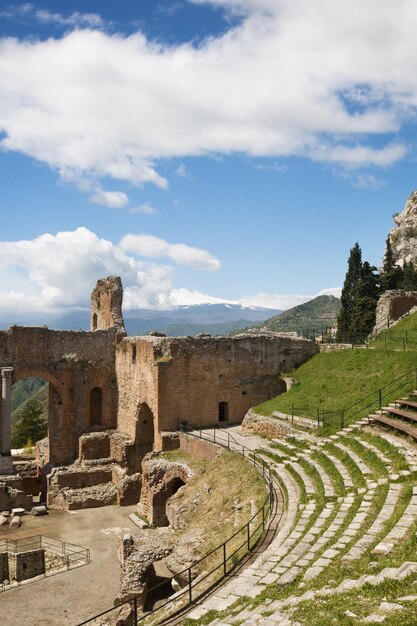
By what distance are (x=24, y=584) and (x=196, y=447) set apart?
11.2 m

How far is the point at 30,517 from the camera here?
30.6m

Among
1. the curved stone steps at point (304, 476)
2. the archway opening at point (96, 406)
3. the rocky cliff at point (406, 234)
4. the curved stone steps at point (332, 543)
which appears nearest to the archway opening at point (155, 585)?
A: the curved stone steps at point (304, 476)

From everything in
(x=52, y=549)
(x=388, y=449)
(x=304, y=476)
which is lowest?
(x=52, y=549)

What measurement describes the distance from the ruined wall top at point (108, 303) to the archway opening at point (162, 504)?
14.1 meters

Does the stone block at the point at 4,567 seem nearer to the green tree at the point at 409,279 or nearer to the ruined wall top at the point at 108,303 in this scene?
the ruined wall top at the point at 108,303

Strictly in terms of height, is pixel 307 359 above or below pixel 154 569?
above

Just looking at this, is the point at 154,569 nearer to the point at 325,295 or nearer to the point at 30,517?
the point at 30,517

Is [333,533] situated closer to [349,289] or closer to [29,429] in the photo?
[349,289]

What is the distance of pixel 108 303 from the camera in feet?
137

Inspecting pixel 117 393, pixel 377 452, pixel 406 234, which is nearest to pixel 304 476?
pixel 377 452

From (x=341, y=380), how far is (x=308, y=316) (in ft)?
477

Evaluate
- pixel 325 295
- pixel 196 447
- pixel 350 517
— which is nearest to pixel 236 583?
pixel 350 517

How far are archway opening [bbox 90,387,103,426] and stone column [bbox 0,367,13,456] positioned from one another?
6.18m

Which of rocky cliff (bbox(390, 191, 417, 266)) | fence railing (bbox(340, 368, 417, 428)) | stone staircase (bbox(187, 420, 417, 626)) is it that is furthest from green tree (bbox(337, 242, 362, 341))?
stone staircase (bbox(187, 420, 417, 626))
